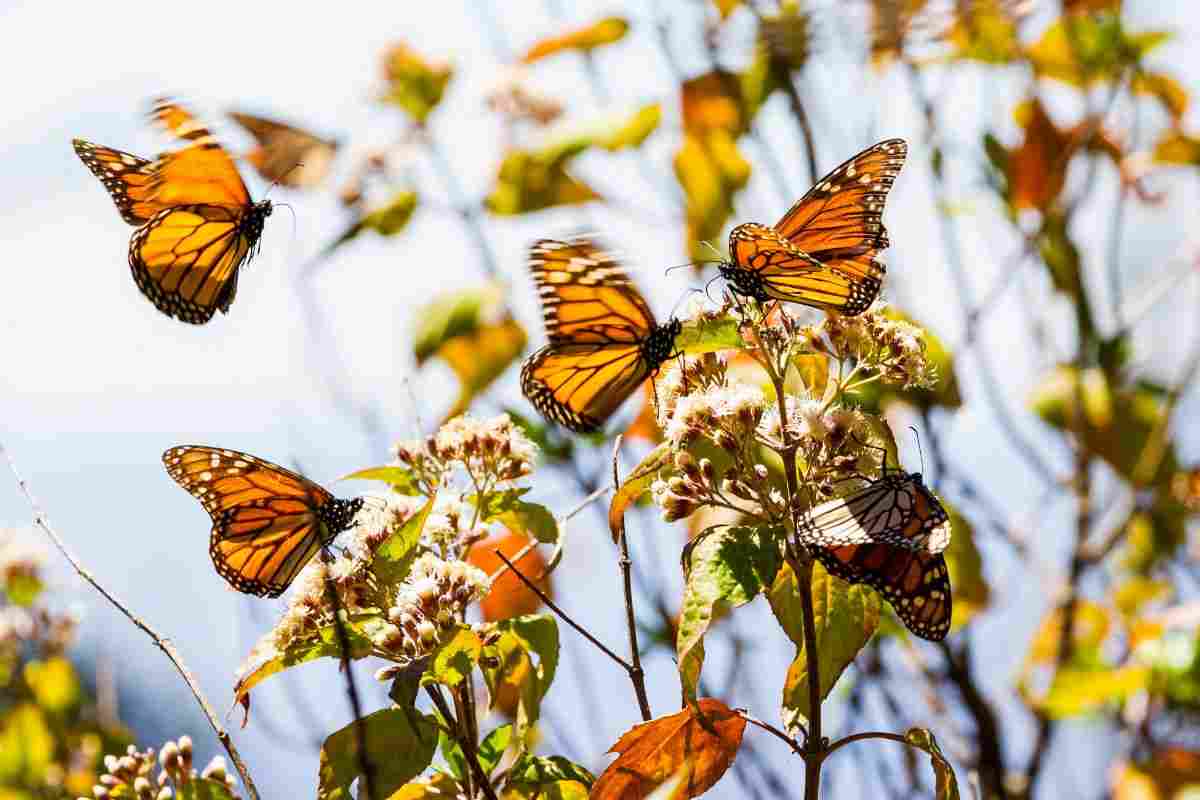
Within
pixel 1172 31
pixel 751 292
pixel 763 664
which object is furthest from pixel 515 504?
pixel 1172 31

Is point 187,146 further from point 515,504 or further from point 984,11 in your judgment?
point 984,11

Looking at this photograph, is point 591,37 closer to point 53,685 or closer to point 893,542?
point 893,542

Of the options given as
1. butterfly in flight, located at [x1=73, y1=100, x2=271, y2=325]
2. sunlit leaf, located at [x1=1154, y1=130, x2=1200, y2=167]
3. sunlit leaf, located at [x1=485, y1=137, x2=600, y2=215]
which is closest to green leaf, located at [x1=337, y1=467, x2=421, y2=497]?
butterfly in flight, located at [x1=73, y1=100, x2=271, y2=325]

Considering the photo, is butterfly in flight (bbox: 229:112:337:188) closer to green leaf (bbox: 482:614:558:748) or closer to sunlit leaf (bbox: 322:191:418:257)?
sunlit leaf (bbox: 322:191:418:257)

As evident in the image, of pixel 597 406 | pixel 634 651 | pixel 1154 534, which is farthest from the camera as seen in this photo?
pixel 1154 534

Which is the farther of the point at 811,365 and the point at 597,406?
the point at 597,406

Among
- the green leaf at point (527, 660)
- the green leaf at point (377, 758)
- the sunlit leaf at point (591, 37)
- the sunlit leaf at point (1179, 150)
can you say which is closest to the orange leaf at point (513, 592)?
the green leaf at point (527, 660)
